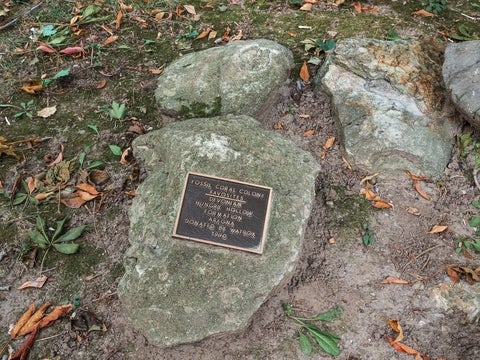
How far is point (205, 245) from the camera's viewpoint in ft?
8.61

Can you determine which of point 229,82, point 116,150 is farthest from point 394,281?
point 116,150

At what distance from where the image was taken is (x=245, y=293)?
249cm

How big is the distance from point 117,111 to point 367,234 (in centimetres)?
225

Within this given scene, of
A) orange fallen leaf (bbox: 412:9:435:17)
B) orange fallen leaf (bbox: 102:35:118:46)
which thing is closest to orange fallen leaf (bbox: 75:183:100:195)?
orange fallen leaf (bbox: 102:35:118:46)

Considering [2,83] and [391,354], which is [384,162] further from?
[2,83]

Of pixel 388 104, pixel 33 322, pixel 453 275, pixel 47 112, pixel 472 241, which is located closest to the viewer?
pixel 33 322

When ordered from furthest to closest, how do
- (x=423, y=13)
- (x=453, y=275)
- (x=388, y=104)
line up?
1. (x=423, y=13)
2. (x=388, y=104)
3. (x=453, y=275)

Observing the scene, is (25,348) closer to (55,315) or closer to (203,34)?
(55,315)

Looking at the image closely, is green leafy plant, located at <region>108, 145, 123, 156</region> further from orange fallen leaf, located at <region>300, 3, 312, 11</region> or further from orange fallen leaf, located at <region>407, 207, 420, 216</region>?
orange fallen leaf, located at <region>300, 3, 312, 11</region>

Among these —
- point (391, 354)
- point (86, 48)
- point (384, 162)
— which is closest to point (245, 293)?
point (391, 354)

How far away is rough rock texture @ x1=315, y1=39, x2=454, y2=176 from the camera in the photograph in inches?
131

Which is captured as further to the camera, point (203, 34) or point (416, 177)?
point (203, 34)

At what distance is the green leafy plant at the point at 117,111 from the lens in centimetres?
372

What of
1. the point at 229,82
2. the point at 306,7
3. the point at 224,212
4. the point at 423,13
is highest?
the point at 423,13
